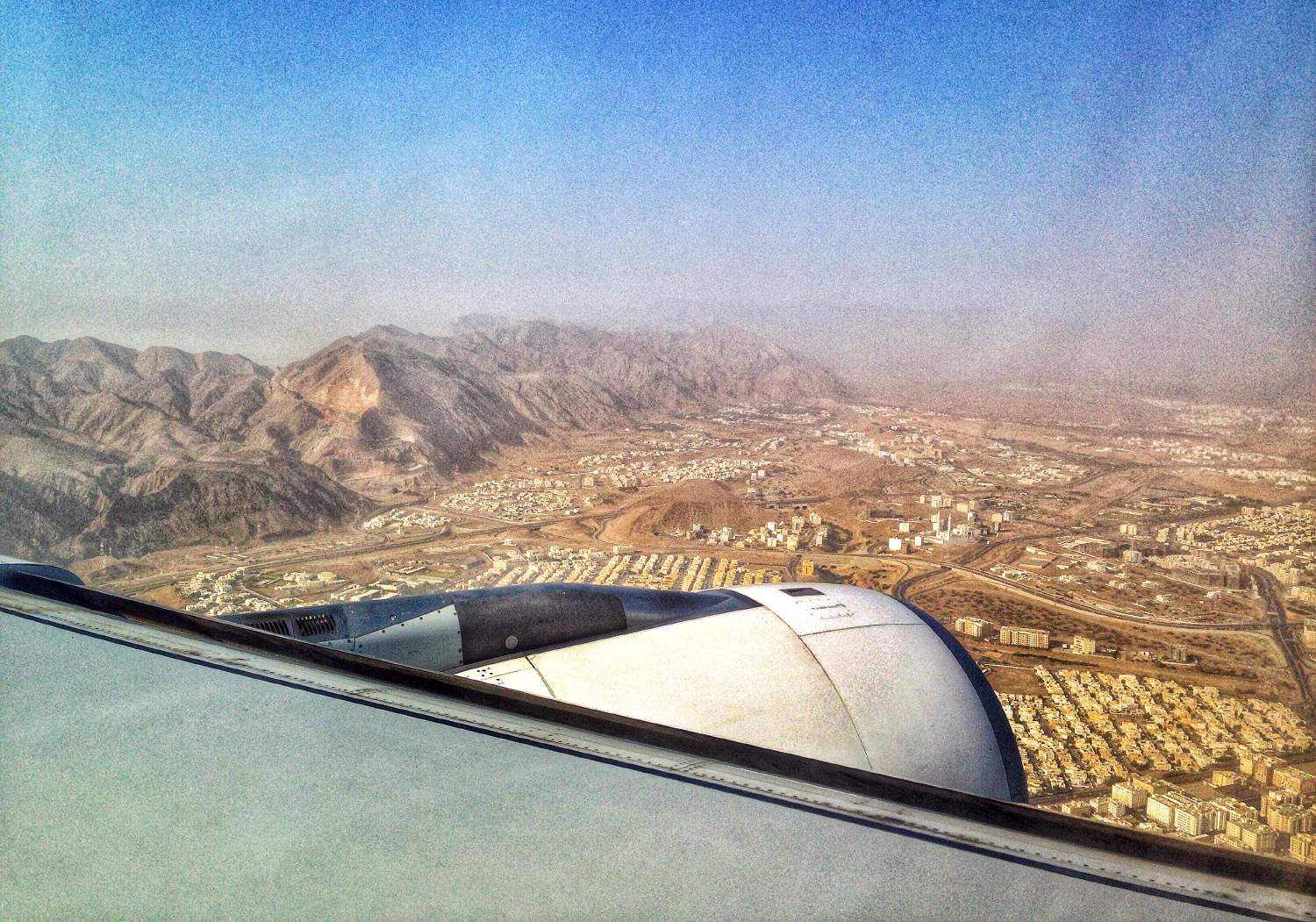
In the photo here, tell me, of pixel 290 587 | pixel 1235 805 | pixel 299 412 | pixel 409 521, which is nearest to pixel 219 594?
pixel 290 587

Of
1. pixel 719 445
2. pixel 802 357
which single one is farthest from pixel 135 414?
pixel 802 357

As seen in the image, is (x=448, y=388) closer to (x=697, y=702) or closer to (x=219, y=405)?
(x=219, y=405)

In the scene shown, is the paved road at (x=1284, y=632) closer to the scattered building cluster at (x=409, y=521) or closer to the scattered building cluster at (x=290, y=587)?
the scattered building cluster at (x=290, y=587)

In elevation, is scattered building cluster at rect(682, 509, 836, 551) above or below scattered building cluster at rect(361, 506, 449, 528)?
above

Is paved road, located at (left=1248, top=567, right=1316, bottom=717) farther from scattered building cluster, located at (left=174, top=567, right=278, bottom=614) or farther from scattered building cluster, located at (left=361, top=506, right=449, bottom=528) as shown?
scattered building cluster, located at (left=361, top=506, right=449, bottom=528)

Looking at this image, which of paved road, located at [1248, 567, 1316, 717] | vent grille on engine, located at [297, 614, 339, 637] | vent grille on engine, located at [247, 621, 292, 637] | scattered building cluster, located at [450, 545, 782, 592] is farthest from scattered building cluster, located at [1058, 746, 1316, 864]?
scattered building cluster, located at [450, 545, 782, 592]

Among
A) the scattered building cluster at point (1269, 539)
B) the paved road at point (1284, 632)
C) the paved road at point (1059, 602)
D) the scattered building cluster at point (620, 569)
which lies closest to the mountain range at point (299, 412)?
the scattered building cluster at point (620, 569)

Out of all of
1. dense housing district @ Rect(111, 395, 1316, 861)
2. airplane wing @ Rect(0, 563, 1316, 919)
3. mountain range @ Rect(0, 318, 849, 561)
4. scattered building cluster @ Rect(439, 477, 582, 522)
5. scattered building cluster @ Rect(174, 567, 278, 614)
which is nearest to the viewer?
airplane wing @ Rect(0, 563, 1316, 919)
